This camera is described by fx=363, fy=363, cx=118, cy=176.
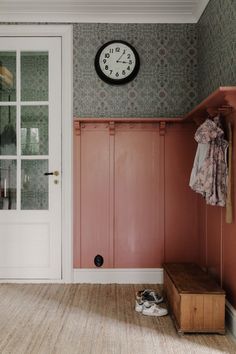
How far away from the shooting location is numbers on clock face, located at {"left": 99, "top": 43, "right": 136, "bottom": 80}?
342 cm

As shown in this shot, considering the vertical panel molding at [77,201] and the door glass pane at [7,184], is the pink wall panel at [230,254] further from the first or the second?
the door glass pane at [7,184]

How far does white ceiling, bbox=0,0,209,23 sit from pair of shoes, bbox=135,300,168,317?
100 inches

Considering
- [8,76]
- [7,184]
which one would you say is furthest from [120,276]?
[8,76]

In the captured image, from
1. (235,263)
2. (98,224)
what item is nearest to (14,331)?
(98,224)

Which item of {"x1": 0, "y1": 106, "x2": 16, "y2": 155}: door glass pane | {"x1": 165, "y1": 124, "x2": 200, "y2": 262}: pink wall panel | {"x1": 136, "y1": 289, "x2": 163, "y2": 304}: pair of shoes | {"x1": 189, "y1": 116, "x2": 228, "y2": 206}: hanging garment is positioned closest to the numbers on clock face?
{"x1": 165, "y1": 124, "x2": 200, "y2": 262}: pink wall panel

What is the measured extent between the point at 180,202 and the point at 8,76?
2.03 m

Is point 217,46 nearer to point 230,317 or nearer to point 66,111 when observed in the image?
point 66,111

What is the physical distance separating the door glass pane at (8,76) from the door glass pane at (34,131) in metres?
0.19

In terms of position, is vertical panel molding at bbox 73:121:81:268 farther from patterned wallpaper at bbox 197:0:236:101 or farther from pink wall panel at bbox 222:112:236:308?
pink wall panel at bbox 222:112:236:308

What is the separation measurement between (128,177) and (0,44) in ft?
5.76

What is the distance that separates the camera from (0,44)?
3.45 metres

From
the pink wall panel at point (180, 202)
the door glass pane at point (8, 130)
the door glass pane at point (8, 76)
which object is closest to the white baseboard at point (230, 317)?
the pink wall panel at point (180, 202)

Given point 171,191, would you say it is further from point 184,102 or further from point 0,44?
point 0,44

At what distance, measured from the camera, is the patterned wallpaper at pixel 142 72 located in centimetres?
345
